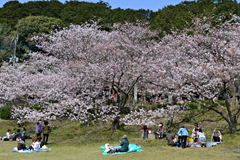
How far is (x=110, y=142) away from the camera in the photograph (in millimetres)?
13617

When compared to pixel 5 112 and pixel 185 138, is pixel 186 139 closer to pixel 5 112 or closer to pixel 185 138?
pixel 185 138

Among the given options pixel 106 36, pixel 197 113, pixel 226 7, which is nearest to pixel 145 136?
pixel 197 113

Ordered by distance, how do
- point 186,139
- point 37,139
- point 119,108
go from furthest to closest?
point 119,108
point 37,139
point 186,139

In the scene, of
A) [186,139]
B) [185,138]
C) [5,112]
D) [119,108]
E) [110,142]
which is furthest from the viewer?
[5,112]

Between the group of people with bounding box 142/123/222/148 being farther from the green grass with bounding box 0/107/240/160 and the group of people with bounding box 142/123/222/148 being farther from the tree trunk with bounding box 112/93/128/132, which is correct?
the tree trunk with bounding box 112/93/128/132

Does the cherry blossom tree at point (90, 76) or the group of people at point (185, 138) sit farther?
the cherry blossom tree at point (90, 76)

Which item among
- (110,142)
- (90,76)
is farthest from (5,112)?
(110,142)

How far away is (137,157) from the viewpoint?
9.00 metres

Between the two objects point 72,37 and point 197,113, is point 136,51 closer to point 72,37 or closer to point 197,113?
point 72,37

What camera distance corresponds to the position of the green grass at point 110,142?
9281 mm

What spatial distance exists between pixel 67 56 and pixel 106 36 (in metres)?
4.05

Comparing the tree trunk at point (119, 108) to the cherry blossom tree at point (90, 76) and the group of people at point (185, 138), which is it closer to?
the cherry blossom tree at point (90, 76)

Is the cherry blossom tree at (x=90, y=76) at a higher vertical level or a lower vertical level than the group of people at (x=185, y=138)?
higher

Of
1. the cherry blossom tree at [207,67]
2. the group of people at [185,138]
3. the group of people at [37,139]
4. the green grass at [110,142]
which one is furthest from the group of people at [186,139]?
the group of people at [37,139]
